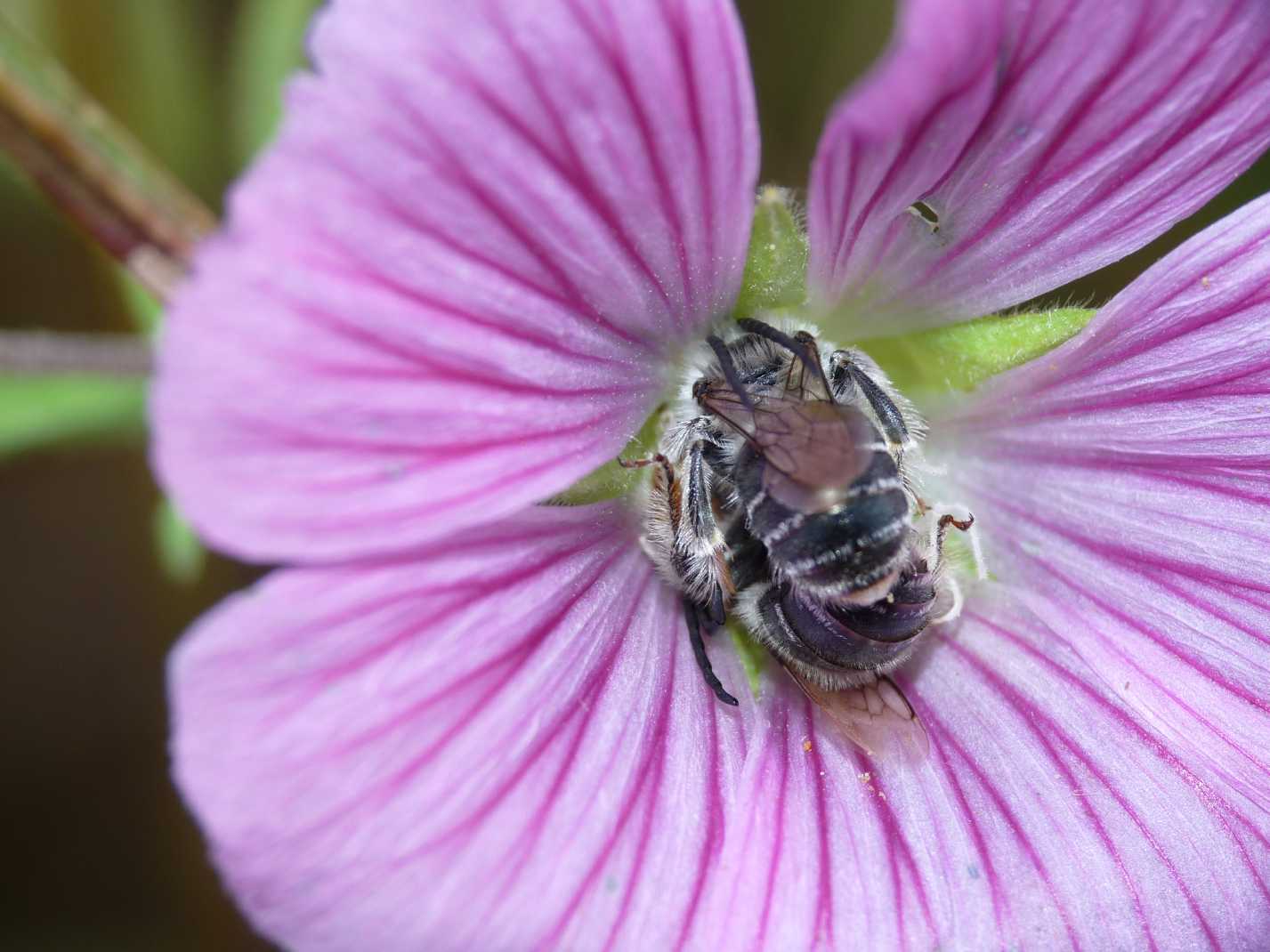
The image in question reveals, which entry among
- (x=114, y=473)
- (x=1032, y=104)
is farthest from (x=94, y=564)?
(x=1032, y=104)

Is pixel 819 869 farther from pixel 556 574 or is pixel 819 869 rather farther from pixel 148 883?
pixel 148 883

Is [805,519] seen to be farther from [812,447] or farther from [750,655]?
[750,655]

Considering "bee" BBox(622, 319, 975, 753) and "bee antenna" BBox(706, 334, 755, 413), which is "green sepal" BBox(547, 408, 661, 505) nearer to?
"bee" BBox(622, 319, 975, 753)

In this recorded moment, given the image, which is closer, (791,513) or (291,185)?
(291,185)

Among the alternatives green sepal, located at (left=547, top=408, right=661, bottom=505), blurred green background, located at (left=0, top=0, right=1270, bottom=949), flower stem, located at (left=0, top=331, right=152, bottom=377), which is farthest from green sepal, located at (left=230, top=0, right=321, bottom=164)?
green sepal, located at (left=547, top=408, right=661, bottom=505)

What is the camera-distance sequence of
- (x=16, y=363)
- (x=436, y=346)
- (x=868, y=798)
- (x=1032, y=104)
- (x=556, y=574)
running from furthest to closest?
(x=16, y=363) → (x=868, y=798) → (x=556, y=574) → (x=1032, y=104) → (x=436, y=346)

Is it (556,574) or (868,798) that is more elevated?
(556,574)

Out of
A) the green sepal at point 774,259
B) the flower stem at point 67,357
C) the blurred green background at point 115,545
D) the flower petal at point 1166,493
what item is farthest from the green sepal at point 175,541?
the flower petal at point 1166,493

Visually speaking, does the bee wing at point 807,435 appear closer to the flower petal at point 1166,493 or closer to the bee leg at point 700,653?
the bee leg at point 700,653
